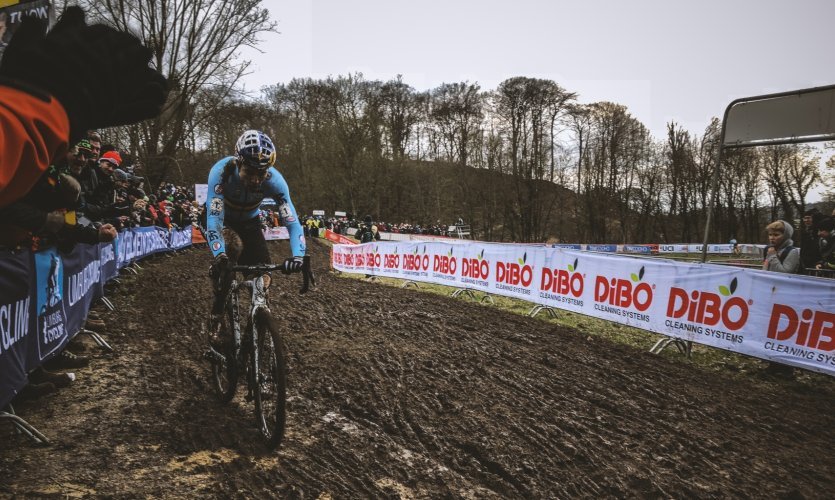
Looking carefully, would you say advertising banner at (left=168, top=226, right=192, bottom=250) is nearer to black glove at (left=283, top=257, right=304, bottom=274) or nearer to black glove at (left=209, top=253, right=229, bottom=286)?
black glove at (left=209, top=253, right=229, bottom=286)

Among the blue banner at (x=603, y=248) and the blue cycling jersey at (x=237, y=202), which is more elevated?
the blue cycling jersey at (x=237, y=202)

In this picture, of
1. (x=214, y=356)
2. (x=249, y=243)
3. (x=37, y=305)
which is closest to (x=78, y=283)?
(x=37, y=305)

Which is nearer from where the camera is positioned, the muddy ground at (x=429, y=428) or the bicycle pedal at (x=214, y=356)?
the muddy ground at (x=429, y=428)

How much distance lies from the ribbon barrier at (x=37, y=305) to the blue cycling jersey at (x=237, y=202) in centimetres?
155

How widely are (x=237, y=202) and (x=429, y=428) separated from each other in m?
2.98

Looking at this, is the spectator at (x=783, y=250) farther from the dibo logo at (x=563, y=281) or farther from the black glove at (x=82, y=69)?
the black glove at (x=82, y=69)

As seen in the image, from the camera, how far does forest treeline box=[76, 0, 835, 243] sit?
38.7 metres

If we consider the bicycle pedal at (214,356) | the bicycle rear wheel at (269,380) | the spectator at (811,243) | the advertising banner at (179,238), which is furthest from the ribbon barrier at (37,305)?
the advertising banner at (179,238)

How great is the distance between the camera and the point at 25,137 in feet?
2.93

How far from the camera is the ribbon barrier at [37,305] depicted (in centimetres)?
367

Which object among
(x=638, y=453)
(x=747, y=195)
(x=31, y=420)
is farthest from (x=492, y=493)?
(x=747, y=195)

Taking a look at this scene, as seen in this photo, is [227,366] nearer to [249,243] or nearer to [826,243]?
Answer: [249,243]

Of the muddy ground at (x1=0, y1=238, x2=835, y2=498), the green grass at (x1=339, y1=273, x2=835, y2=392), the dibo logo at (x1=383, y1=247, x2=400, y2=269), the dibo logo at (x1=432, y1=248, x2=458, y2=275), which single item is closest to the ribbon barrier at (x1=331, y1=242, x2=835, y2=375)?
the green grass at (x1=339, y1=273, x2=835, y2=392)

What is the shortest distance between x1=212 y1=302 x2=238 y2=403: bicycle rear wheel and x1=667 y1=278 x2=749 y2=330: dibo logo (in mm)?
6847
